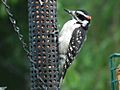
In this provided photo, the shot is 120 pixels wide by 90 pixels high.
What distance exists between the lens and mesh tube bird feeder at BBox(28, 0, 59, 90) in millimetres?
7383

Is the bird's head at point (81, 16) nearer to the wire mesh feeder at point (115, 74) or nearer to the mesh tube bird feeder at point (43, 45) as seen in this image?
the wire mesh feeder at point (115, 74)

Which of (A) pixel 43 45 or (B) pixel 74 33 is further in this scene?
(B) pixel 74 33

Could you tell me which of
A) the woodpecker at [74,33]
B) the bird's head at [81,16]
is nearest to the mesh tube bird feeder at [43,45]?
the woodpecker at [74,33]

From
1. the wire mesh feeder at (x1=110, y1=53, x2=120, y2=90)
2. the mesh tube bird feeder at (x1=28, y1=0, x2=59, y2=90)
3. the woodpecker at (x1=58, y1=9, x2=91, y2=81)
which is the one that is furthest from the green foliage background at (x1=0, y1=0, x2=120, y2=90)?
the mesh tube bird feeder at (x1=28, y1=0, x2=59, y2=90)

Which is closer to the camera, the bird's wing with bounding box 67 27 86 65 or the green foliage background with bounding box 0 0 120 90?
the bird's wing with bounding box 67 27 86 65

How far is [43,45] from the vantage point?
748 centimetres

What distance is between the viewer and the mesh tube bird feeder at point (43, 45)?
738cm

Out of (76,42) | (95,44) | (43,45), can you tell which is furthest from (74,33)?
(95,44)

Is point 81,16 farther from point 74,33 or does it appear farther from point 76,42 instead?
point 76,42

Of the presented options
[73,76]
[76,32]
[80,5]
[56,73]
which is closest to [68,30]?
[76,32]

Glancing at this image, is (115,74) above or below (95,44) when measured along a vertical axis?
below

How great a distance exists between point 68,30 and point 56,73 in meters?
1.54

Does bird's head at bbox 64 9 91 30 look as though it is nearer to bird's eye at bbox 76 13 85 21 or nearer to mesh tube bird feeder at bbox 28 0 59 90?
bird's eye at bbox 76 13 85 21

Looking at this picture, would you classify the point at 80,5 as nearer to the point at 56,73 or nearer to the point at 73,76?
the point at 73,76
